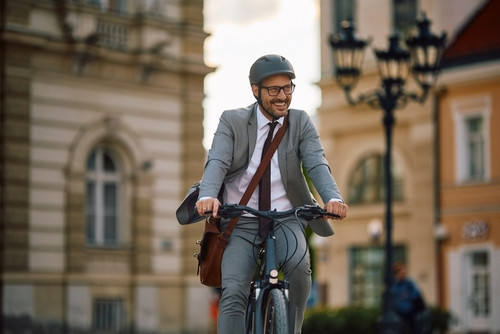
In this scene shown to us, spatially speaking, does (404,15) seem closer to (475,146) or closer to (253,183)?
(475,146)

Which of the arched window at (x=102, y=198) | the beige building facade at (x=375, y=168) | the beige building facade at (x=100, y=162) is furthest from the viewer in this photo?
Result: the beige building facade at (x=375, y=168)

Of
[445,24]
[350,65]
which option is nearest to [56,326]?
[350,65]

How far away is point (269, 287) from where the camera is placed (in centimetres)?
→ 786

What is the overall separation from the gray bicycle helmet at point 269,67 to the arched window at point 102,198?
2307cm

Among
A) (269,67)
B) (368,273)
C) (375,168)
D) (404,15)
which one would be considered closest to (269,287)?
(269,67)

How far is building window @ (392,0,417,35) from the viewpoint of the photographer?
41.3m

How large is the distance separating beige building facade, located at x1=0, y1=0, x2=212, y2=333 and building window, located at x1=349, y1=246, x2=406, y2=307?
9543 millimetres

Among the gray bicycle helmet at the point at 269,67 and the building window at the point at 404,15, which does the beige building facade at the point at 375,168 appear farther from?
the gray bicycle helmet at the point at 269,67

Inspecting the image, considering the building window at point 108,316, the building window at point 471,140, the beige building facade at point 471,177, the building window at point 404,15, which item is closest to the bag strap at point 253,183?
the building window at point 108,316

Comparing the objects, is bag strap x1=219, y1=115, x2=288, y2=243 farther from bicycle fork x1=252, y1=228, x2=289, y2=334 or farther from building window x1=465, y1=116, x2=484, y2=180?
building window x1=465, y1=116, x2=484, y2=180

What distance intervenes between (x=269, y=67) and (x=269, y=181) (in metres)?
0.73

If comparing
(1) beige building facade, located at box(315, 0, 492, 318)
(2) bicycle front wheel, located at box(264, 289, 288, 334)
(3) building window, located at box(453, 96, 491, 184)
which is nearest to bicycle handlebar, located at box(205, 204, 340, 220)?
(2) bicycle front wheel, located at box(264, 289, 288, 334)

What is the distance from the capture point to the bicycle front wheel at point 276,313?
7.56m

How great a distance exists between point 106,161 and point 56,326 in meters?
4.57
